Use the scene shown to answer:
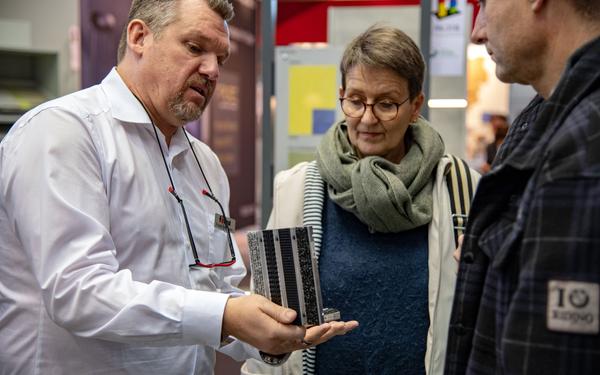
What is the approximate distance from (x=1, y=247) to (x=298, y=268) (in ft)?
2.55

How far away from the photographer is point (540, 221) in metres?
1.01

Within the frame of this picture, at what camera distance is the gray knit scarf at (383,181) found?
78.5 inches

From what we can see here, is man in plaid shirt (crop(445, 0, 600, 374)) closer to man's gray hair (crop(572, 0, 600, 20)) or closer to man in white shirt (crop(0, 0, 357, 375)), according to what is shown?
man's gray hair (crop(572, 0, 600, 20))

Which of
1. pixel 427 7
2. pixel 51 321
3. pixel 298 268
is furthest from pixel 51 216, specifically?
pixel 427 7

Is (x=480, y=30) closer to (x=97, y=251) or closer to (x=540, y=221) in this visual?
(x=540, y=221)

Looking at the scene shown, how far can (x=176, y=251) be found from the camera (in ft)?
5.76

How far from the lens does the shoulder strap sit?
2018 millimetres

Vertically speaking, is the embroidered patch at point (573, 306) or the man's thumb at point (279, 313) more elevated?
the embroidered patch at point (573, 306)

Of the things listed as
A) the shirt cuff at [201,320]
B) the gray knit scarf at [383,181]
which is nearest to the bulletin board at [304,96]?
the gray knit scarf at [383,181]

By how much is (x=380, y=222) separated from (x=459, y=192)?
290 millimetres

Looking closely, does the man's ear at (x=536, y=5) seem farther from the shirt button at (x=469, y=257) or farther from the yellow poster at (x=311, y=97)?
the yellow poster at (x=311, y=97)

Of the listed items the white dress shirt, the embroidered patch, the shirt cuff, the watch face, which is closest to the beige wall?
the white dress shirt

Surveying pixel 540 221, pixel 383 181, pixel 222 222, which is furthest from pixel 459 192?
pixel 540 221

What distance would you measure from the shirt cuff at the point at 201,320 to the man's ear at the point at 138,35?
29.2 inches
